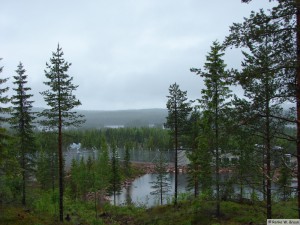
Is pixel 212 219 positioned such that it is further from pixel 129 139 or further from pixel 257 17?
pixel 129 139

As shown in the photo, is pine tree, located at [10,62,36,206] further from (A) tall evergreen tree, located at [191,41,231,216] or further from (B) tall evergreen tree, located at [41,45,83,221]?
(A) tall evergreen tree, located at [191,41,231,216]

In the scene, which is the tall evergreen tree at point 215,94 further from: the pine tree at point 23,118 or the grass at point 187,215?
the pine tree at point 23,118

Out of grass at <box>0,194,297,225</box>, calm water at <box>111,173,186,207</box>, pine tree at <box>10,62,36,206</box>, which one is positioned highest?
pine tree at <box>10,62,36,206</box>

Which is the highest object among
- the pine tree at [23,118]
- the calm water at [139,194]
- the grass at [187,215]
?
the pine tree at [23,118]

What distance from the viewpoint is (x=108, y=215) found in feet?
114

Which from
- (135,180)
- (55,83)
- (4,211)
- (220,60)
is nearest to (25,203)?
(4,211)

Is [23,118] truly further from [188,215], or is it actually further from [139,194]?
[139,194]

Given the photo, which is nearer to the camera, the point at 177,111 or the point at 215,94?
the point at 215,94

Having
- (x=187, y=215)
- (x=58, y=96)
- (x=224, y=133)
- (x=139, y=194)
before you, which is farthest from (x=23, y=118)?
(x=139, y=194)

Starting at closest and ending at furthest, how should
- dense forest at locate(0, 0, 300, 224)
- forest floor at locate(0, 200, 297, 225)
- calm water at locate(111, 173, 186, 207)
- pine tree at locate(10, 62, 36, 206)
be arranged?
dense forest at locate(0, 0, 300, 224), forest floor at locate(0, 200, 297, 225), pine tree at locate(10, 62, 36, 206), calm water at locate(111, 173, 186, 207)

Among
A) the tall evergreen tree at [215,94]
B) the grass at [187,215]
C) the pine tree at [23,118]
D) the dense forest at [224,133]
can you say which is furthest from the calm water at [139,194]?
the tall evergreen tree at [215,94]

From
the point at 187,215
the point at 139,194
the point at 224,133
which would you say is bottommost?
the point at 139,194

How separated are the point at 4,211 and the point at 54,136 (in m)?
6.62

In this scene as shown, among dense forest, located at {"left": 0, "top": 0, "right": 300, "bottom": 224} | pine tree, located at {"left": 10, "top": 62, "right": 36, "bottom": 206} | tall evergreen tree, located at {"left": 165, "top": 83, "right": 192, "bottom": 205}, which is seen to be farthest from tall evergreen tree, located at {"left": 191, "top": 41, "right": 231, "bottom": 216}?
pine tree, located at {"left": 10, "top": 62, "right": 36, "bottom": 206}
